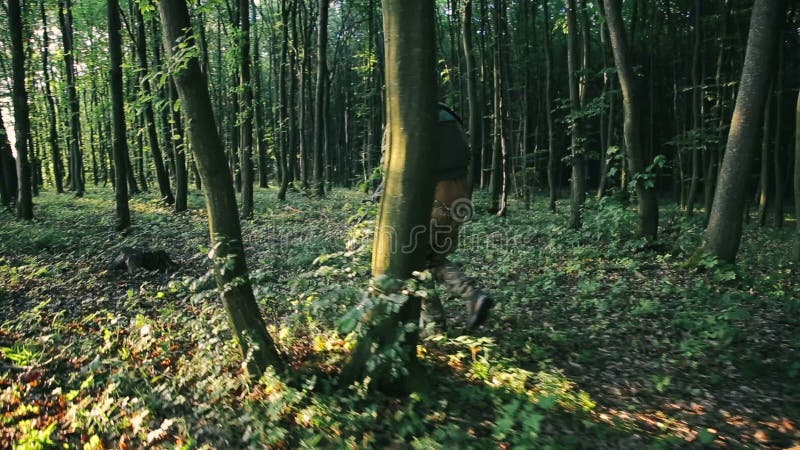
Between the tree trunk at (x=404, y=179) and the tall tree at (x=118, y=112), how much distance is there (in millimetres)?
10336

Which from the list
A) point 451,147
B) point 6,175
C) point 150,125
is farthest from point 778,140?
point 6,175

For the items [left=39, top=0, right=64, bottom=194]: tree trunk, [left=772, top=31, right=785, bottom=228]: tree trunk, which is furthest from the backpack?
[left=39, top=0, right=64, bottom=194]: tree trunk

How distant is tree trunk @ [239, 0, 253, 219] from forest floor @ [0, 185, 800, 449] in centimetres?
562

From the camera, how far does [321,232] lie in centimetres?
1181

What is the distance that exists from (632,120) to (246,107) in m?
9.47

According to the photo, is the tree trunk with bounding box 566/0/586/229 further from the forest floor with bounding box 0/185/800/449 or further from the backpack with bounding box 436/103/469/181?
the backpack with bounding box 436/103/469/181

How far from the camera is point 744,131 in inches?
292

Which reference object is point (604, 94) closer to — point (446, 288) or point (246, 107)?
point (446, 288)

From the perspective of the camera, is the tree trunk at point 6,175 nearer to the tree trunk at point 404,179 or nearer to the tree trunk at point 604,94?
the tree trunk at point 404,179

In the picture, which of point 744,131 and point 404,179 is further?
point 744,131

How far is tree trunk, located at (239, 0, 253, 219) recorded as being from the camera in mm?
12188

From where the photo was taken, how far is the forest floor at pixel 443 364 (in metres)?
3.42

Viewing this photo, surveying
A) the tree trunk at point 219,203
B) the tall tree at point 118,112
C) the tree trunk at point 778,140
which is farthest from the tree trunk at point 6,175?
the tree trunk at point 778,140

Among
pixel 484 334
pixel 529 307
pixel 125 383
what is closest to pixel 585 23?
pixel 529 307
